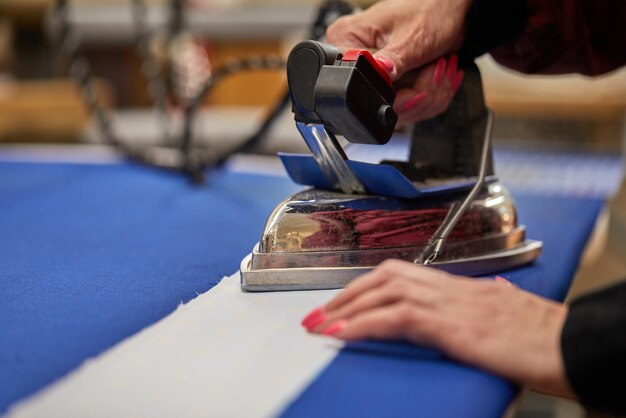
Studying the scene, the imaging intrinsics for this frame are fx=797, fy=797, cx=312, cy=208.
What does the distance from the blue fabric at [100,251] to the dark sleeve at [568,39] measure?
328 mm

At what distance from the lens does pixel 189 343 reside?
1.59 ft

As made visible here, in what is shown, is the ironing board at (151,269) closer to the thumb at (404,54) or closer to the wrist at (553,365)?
the wrist at (553,365)

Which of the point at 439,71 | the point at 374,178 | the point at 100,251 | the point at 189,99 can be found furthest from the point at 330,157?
the point at 189,99

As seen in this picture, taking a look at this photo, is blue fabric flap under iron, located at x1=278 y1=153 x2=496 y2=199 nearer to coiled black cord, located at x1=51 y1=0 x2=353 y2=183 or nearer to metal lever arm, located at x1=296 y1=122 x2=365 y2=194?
metal lever arm, located at x1=296 y1=122 x2=365 y2=194

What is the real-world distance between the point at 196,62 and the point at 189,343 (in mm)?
2159

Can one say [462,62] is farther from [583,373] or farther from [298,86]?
[583,373]

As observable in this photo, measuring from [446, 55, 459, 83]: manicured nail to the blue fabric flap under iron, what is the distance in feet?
0.31

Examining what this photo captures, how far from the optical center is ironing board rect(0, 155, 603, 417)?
0.42 m

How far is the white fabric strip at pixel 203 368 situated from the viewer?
40 cm

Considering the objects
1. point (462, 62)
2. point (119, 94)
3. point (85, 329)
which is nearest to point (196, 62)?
point (119, 94)

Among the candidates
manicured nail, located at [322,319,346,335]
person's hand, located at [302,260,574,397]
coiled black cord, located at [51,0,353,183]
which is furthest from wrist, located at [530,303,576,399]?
coiled black cord, located at [51,0,353,183]

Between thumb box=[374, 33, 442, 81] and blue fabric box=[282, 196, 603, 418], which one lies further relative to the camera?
thumb box=[374, 33, 442, 81]

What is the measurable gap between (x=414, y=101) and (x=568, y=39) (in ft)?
0.68

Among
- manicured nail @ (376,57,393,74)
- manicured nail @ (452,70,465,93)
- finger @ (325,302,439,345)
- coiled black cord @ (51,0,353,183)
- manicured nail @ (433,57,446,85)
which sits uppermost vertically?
manicured nail @ (376,57,393,74)
